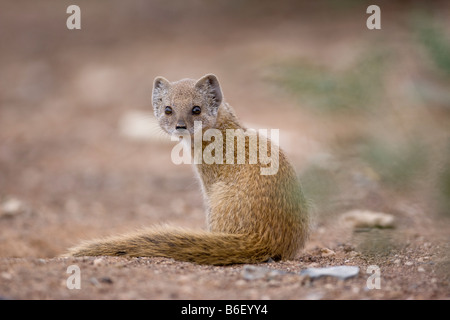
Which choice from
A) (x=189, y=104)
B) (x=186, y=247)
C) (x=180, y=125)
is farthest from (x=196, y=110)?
(x=186, y=247)

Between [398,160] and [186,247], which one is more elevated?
[398,160]

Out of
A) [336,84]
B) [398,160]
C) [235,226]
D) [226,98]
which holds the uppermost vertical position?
[226,98]

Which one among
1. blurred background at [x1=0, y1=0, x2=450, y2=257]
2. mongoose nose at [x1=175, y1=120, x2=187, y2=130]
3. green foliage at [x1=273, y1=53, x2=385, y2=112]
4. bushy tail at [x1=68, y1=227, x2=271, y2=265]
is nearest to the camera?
green foliage at [x1=273, y1=53, x2=385, y2=112]

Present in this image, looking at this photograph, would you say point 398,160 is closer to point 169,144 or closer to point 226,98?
point 169,144

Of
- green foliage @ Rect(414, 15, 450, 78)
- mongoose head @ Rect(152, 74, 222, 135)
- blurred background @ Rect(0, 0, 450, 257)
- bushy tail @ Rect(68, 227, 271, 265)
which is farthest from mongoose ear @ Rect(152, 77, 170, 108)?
green foliage @ Rect(414, 15, 450, 78)

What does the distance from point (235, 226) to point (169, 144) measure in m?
4.67

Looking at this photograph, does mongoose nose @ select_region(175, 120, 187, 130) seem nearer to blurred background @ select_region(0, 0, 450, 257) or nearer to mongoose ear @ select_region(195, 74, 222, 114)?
mongoose ear @ select_region(195, 74, 222, 114)

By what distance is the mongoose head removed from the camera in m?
3.92

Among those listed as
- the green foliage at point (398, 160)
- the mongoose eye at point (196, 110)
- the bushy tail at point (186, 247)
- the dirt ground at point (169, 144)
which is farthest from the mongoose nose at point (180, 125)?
the green foliage at point (398, 160)

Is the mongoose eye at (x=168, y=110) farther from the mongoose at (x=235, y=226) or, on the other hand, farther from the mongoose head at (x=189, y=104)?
the mongoose at (x=235, y=226)

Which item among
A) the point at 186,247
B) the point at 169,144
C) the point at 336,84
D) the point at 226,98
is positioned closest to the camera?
the point at 336,84

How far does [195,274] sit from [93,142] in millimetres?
5856

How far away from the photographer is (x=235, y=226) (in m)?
3.44

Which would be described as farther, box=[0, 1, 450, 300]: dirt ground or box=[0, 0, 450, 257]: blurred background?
box=[0, 1, 450, 300]: dirt ground
